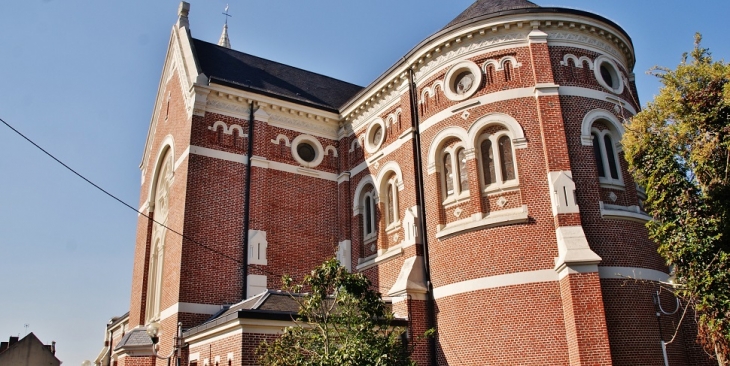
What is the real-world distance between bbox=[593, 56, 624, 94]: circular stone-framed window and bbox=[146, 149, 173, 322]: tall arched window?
15.4 metres

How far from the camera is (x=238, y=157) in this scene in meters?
21.6

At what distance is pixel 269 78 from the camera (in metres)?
25.3

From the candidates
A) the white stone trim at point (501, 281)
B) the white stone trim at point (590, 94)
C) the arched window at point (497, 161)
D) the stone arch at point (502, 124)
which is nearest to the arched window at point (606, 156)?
the white stone trim at point (590, 94)

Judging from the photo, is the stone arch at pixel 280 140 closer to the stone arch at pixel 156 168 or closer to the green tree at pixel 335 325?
the stone arch at pixel 156 168

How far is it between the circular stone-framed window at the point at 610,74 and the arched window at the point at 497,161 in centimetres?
378

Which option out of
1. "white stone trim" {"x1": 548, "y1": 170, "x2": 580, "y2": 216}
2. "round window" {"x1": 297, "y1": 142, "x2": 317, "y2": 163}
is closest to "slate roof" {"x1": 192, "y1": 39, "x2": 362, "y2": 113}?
"round window" {"x1": 297, "y1": 142, "x2": 317, "y2": 163}

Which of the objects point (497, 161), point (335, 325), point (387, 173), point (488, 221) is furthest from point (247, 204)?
point (335, 325)

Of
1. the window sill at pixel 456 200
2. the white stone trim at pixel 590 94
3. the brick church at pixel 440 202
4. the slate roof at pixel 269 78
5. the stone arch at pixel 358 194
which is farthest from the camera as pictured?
the slate roof at pixel 269 78

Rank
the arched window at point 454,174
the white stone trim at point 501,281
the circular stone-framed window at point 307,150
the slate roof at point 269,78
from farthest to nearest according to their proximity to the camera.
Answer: the slate roof at point 269,78 < the circular stone-framed window at point 307,150 < the arched window at point 454,174 < the white stone trim at point 501,281

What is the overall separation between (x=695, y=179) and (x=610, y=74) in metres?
5.73

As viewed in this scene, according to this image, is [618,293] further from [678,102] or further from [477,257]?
[678,102]

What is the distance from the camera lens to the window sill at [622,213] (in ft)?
53.8

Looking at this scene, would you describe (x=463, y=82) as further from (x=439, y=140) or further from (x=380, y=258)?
(x=380, y=258)

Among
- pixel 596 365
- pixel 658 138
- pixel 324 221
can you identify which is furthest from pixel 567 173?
pixel 324 221
